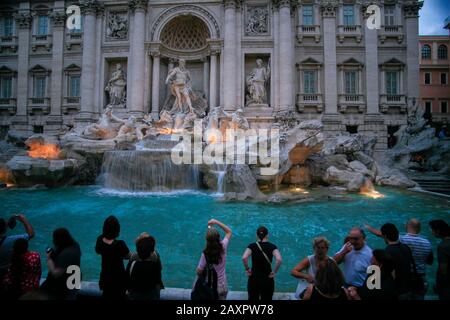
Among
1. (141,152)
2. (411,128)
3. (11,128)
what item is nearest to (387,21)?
(411,128)

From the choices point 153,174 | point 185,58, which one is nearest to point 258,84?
point 185,58

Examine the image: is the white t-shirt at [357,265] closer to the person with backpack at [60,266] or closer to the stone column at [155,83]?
the person with backpack at [60,266]

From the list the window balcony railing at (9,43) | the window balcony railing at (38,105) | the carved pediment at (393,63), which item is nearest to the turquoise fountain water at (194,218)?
the window balcony railing at (38,105)

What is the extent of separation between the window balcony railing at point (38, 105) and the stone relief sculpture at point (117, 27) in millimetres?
6542

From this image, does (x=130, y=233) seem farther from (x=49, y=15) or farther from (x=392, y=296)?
(x=49, y=15)

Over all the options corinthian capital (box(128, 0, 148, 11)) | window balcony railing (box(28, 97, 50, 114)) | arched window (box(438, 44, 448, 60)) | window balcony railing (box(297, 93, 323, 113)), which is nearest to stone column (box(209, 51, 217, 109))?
corinthian capital (box(128, 0, 148, 11))

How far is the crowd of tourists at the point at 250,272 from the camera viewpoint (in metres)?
2.21

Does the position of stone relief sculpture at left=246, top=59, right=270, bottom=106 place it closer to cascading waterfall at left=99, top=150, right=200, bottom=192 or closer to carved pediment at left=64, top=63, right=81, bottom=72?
cascading waterfall at left=99, top=150, right=200, bottom=192

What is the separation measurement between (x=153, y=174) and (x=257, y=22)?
12.4 meters

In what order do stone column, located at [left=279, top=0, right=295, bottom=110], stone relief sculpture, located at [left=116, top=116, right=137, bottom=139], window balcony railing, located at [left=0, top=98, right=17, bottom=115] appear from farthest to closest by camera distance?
window balcony railing, located at [left=0, top=98, right=17, bottom=115]
stone column, located at [left=279, top=0, right=295, bottom=110]
stone relief sculpture, located at [left=116, top=116, right=137, bottom=139]

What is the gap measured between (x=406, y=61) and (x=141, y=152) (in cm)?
1746

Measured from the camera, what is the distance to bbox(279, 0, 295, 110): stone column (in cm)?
1638

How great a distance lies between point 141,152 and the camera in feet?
36.0

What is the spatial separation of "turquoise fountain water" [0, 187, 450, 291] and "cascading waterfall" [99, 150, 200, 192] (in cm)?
67
